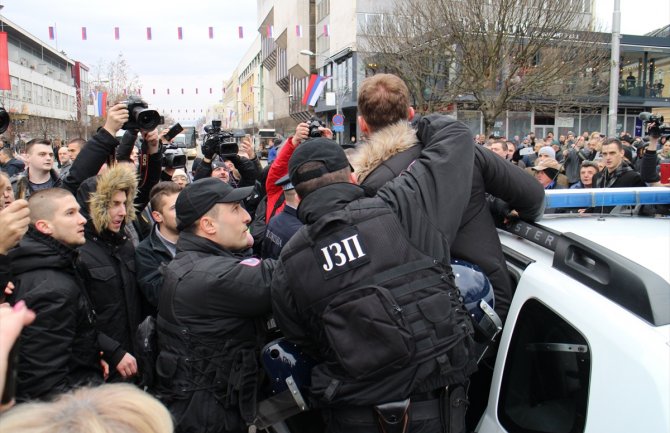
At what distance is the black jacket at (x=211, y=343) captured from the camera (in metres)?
2.21

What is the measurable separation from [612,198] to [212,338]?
6.20ft

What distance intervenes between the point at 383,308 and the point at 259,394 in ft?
3.26

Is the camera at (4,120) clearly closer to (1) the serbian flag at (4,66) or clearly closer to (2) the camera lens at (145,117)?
(2) the camera lens at (145,117)

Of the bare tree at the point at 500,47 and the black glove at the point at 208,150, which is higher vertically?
the bare tree at the point at 500,47

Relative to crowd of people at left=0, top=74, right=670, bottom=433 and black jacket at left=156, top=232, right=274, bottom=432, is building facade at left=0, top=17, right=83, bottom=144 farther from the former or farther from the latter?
black jacket at left=156, top=232, right=274, bottom=432

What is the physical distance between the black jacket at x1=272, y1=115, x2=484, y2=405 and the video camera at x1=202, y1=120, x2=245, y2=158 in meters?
3.27

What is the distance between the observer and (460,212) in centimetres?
202

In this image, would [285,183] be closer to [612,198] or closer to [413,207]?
[413,207]

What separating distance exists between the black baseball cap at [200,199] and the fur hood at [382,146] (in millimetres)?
600

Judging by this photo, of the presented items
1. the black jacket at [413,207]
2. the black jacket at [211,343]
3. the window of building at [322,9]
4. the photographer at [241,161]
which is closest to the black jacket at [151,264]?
the black jacket at [211,343]

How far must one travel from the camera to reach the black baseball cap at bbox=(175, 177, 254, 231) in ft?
8.15

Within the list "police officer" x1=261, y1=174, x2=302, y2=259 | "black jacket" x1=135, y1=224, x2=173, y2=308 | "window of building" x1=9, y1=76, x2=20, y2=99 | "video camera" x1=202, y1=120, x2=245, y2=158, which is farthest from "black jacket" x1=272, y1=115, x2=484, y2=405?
"window of building" x1=9, y1=76, x2=20, y2=99

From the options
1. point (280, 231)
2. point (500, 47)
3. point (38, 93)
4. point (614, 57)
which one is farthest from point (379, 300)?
point (38, 93)

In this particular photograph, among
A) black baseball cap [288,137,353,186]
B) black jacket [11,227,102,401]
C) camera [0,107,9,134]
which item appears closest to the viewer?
black baseball cap [288,137,353,186]
